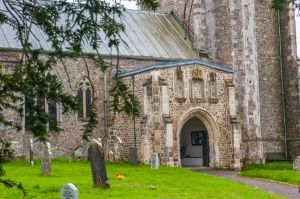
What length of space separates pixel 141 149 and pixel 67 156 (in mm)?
4002

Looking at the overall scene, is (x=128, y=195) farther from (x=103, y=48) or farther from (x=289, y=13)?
(x=289, y=13)

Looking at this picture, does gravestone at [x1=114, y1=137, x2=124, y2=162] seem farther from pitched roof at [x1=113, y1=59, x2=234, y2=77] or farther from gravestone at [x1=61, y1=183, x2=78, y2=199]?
gravestone at [x1=61, y1=183, x2=78, y2=199]

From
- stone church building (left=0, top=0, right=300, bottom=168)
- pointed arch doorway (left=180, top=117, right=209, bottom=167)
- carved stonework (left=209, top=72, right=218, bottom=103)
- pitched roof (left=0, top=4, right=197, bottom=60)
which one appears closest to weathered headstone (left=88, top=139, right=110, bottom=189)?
stone church building (left=0, top=0, right=300, bottom=168)

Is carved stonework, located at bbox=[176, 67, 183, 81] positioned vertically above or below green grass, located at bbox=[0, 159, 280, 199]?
above

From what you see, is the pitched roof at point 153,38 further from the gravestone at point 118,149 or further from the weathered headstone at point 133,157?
the weathered headstone at point 133,157

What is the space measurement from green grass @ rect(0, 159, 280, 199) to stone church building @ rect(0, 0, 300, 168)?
375 centimetres

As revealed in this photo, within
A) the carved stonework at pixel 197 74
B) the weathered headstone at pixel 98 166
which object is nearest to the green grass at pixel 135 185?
the weathered headstone at pixel 98 166

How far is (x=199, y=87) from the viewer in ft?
89.1

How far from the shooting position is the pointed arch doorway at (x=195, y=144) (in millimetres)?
28922

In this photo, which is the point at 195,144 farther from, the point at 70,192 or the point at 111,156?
the point at 70,192

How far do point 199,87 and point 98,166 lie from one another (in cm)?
1178

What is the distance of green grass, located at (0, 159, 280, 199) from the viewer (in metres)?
14.5

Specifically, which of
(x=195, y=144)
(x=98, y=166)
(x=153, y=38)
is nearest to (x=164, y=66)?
(x=153, y=38)

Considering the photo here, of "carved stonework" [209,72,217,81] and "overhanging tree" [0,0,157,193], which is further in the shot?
"carved stonework" [209,72,217,81]
